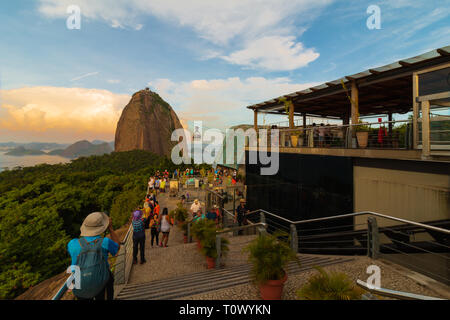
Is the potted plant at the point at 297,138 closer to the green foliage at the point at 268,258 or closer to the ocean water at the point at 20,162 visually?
the green foliage at the point at 268,258

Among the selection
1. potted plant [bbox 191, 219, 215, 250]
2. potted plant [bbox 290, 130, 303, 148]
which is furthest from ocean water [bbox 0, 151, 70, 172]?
potted plant [bbox 290, 130, 303, 148]

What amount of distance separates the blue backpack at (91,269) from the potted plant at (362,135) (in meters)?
7.72

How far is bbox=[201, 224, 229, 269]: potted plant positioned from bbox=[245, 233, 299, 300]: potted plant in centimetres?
219

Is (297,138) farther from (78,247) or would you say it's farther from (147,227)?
(147,227)

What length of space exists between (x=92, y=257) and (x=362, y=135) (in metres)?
7.89

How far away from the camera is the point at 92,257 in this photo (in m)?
2.67

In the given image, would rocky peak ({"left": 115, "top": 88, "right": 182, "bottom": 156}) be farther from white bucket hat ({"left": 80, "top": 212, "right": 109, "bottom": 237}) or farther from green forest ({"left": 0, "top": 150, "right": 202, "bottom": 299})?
white bucket hat ({"left": 80, "top": 212, "right": 109, "bottom": 237})

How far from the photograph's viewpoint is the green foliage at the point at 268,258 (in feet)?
11.9

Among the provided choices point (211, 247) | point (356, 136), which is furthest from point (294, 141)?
point (211, 247)

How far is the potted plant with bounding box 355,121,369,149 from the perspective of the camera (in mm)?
7180
